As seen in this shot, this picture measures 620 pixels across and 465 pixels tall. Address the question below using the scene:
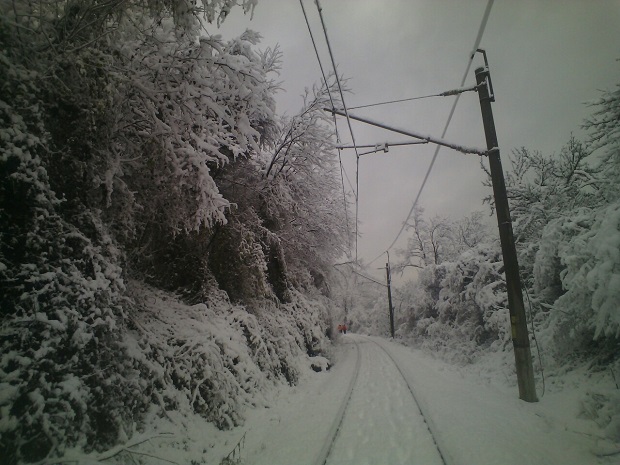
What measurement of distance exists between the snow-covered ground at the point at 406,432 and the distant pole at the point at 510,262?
54 centimetres

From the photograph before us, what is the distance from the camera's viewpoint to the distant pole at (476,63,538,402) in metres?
6.84

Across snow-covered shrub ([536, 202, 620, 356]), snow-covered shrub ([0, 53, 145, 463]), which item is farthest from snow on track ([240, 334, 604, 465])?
snow-covered shrub ([0, 53, 145, 463])

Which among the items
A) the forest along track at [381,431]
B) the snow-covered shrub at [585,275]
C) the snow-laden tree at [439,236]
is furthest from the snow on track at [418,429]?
the snow-laden tree at [439,236]

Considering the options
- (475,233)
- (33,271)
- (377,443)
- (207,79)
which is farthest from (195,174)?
(475,233)

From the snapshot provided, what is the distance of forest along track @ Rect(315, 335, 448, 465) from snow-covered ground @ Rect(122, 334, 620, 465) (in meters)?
0.02

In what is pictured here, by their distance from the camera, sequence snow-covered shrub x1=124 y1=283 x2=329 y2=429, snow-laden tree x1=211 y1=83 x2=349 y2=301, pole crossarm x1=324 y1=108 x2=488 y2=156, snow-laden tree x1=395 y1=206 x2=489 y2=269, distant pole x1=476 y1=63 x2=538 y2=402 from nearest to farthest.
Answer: snow-covered shrub x1=124 y1=283 x2=329 y2=429 → distant pole x1=476 y1=63 x2=538 y2=402 → pole crossarm x1=324 y1=108 x2=488 y2=156 → snow-laden tree x1=211 y1=83 x2=349 y2=301 → snow-laden tree x1=395 y1=206 x2=489 y2=269

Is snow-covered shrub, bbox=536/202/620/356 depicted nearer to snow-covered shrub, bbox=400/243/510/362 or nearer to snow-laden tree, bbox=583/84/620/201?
snow-laden tree, bbox=583/84/620/201

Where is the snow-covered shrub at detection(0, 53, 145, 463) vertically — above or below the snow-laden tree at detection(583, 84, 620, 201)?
below

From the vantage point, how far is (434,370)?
11727 mm

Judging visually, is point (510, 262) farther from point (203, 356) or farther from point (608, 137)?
point (203, 356)

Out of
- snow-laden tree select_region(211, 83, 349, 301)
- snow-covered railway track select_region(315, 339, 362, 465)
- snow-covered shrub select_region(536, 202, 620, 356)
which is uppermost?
snow-laden tree select_region(211, 83, 349, 301)

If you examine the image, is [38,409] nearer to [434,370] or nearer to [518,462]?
[518,462]

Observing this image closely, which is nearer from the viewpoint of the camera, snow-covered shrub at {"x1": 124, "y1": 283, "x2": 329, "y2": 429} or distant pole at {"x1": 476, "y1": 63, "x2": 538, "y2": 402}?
snow-covered shrub at {"x1": 124, "y1": 283, "x2": 329, "y2": 429}

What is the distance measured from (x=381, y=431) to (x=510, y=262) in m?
4.73
